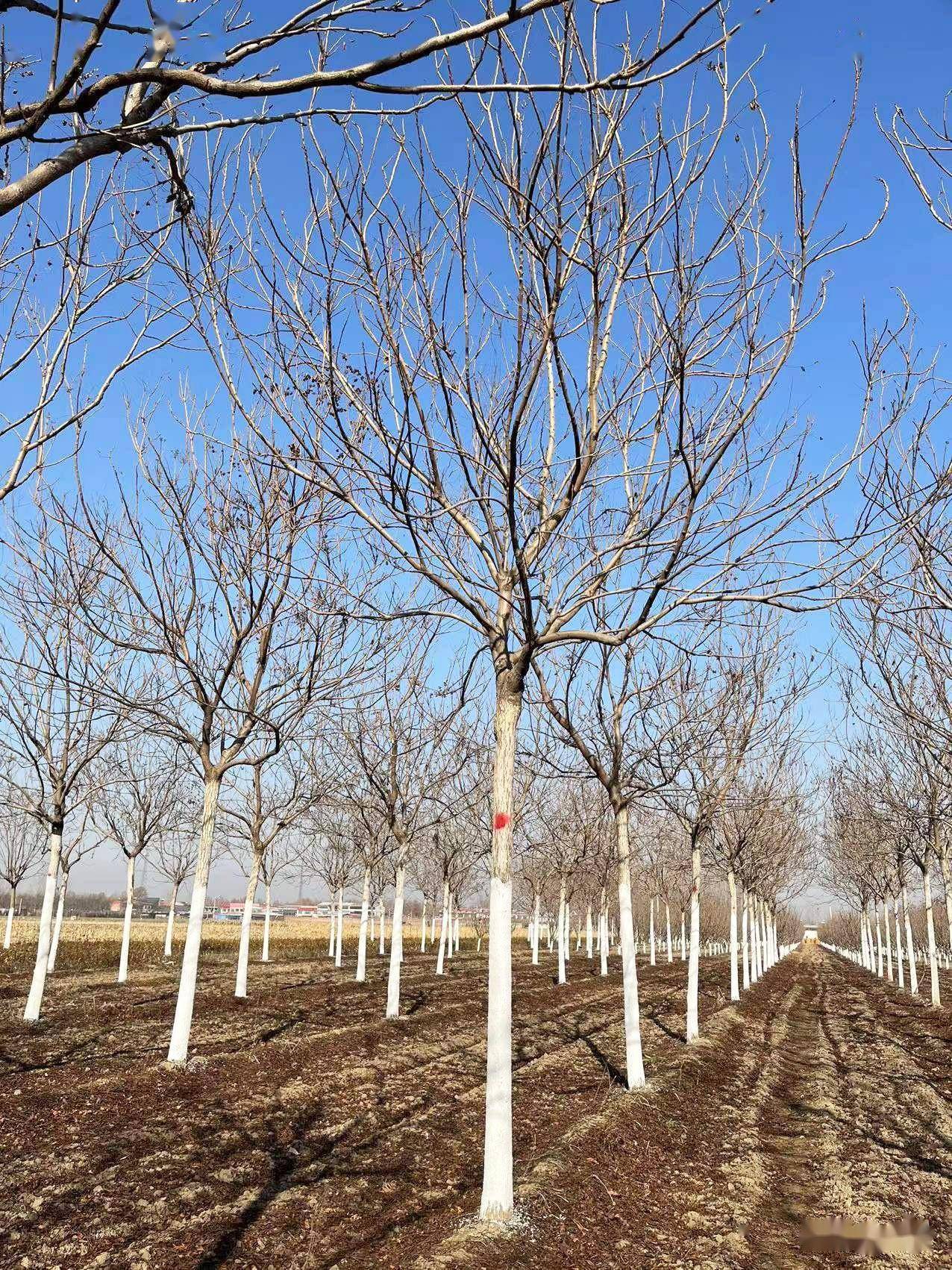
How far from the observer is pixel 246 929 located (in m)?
16.7

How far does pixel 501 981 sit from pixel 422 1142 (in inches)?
115

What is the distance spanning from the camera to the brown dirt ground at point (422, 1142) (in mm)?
4898

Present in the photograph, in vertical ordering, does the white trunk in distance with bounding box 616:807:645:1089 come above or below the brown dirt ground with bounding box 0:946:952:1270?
above

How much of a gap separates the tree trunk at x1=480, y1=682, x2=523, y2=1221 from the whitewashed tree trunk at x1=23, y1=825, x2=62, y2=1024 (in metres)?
8.34

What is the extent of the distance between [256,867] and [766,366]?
16.2 m

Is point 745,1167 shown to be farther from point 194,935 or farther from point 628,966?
point 194,935

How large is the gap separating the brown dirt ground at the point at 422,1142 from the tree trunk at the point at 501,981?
260 millimetres

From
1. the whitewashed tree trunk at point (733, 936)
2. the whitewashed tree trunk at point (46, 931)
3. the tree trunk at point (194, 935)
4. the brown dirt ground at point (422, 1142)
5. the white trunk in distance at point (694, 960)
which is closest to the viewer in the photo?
the brown dirt ground at point (422, 1142)

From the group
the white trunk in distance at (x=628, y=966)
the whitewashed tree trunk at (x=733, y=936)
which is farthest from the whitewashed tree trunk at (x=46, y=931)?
the whitewashed tree trunk at (x=733, y=936)

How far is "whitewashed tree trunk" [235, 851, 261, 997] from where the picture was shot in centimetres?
1552

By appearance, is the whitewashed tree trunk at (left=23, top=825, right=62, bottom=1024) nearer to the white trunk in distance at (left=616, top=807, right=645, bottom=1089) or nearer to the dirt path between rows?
the white trunk in distance at (left=616, top=807, right=645, bottom=1089)

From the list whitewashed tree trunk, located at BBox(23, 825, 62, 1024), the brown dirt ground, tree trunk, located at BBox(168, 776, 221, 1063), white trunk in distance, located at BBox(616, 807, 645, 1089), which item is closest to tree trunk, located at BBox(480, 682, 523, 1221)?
the brown dirt ground

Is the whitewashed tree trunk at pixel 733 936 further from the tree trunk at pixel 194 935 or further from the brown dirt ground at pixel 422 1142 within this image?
the tree trunk at pixel 194 935

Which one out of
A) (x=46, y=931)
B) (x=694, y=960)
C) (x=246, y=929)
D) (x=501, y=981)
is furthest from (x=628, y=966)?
(x=246, y=929)
